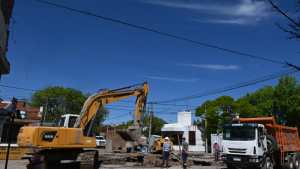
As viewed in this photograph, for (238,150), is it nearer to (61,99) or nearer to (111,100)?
(111,100)

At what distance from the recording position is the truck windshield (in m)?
21.1

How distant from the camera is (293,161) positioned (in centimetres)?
2344

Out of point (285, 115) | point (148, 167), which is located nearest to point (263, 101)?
point (285, 115)

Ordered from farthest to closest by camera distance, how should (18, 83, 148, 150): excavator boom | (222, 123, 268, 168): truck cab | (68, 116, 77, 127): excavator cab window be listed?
(68, 116, 77, 127): excavator cab window
(222, 123, 268, 168): truck cab
(18, 83, 148, 150): excavator boom

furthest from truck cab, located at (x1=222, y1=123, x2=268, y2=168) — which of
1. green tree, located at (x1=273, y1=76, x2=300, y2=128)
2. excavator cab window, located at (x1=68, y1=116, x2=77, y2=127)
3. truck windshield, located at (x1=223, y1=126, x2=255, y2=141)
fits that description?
green tree, located at (x1=273, y1=76, x2=300, y2=128)

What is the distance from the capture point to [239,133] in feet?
70.8

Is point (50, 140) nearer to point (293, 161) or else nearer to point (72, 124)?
point (72, 124)

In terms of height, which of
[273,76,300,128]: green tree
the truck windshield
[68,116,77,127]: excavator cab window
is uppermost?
[273,76,300,128]: green tree

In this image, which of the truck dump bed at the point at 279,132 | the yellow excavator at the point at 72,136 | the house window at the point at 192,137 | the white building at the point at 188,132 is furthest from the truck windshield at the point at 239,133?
the house window at the point at 192,137

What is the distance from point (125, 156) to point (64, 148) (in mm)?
6891

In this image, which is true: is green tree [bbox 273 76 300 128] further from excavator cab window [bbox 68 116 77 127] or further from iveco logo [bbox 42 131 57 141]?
iveco logo [bbox 42 131 57 141]

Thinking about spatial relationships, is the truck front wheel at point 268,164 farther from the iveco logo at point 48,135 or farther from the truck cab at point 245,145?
the iveco logo at point 48,135

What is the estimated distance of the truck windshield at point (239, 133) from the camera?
2106 centimetres

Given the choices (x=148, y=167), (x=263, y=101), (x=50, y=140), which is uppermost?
(x=263, y=101)
